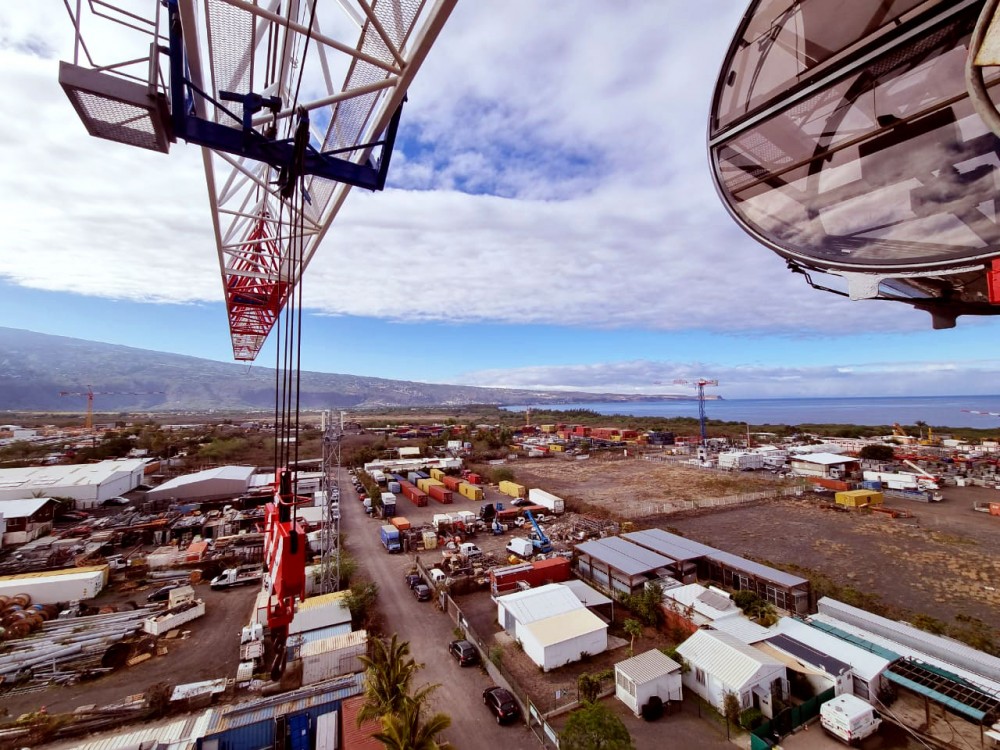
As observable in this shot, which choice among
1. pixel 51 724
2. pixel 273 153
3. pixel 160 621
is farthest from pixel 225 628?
pixel 273 153

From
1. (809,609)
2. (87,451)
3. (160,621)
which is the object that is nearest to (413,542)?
(160,621)

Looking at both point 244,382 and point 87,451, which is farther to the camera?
point 244,382

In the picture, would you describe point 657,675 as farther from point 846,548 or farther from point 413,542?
point 846,548

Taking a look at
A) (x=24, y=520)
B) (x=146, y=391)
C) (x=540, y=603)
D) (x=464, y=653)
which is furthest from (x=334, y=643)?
(x=146, y=391)

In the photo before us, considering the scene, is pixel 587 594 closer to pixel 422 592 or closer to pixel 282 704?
pixel 422 592

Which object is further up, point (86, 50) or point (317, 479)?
point (86, 50)

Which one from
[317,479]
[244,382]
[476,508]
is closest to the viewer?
[476,508]

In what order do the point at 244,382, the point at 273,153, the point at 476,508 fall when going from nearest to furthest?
1. the point at 273,153
2. the point at 476,508
3. the point at 244,382

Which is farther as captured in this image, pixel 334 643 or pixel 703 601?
pixel 703 601
